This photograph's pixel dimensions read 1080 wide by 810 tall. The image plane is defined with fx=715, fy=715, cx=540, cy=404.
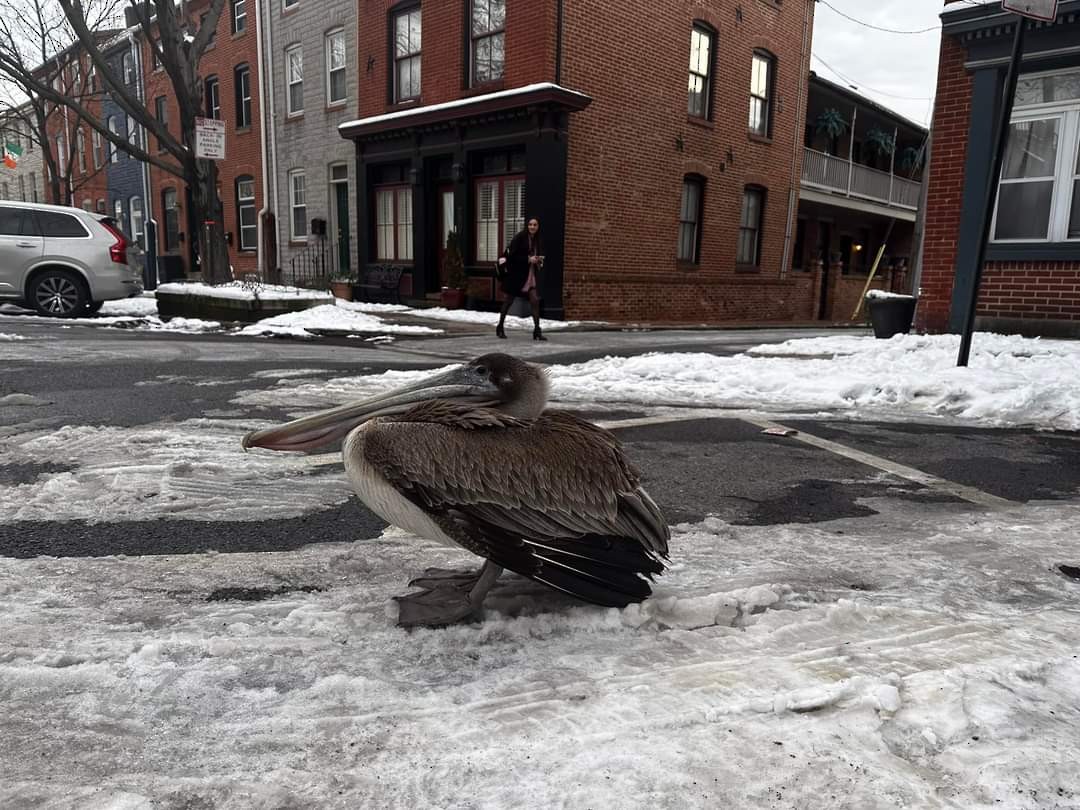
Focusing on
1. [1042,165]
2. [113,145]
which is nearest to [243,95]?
[113,145]

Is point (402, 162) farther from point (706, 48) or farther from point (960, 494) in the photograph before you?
point (960, 494)

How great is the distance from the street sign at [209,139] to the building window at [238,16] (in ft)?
36.9

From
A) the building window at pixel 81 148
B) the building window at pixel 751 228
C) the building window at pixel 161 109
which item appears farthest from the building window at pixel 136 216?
the building window at pixel 751 228

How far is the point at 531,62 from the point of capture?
578 inches

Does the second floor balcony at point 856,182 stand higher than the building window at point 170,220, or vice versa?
the second floor balcony at point 856,182

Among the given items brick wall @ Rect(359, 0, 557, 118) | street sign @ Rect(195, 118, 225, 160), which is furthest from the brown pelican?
brick wall @ Rect(359, 0, 557, 118)

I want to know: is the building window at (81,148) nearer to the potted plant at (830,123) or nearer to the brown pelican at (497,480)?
the potted plant at (830,123)

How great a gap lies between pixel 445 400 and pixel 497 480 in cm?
38

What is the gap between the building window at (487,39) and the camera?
1555 centimetres

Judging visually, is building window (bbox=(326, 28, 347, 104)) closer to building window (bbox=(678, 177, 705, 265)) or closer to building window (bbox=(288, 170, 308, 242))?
building window (bbox=(288, 170, 308, 242))

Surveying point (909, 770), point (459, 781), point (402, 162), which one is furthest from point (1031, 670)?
point (402, 162)

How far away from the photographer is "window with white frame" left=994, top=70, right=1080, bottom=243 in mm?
9539

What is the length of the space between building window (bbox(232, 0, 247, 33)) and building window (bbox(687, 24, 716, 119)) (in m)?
14.2

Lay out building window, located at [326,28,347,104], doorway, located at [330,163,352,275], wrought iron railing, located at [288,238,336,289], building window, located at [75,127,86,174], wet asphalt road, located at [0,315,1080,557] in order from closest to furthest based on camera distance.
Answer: wet asphalt road, located at [0,315,1080,557] → building window, located at [326,28,347,104] → doorway, located at [330,163,352,275] → wrought iron railing, located at [288,238,336,289] → building window, located at [75,127,86,174]
